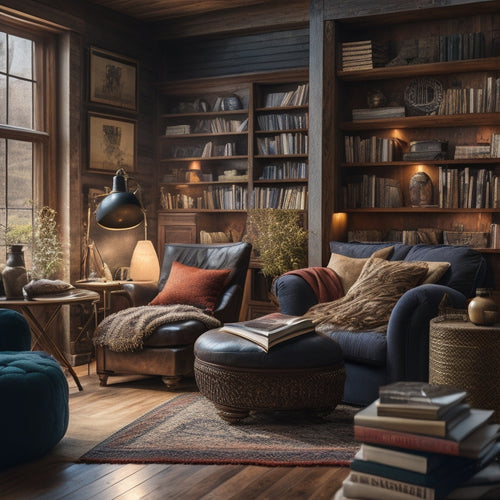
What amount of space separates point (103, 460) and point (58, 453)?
255 mm

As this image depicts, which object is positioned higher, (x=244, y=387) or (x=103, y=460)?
(x=244, y=387)

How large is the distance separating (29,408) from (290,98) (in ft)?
13.3

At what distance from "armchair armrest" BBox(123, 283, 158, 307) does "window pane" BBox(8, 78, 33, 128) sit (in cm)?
154

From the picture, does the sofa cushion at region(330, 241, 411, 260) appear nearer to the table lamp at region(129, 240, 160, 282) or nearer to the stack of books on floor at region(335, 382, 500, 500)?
the table lamp at region(129, 240, 160, 282)

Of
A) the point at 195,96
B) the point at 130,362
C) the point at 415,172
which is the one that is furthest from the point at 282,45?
the point at 130,362

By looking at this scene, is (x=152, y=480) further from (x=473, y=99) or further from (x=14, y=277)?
(x=473, y=99)

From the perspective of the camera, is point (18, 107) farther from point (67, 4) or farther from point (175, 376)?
point (175, 376)

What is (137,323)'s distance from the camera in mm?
4527

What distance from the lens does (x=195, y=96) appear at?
271 inches

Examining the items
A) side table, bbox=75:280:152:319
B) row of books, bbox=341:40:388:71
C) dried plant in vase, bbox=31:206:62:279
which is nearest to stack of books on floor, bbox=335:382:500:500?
side table, bbox=75:280:152:319

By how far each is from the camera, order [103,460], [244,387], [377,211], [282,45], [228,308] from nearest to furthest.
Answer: [103,460]
[244,387]
[228,308]
[377,211]
[282,45]

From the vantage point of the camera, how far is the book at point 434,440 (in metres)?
1.54

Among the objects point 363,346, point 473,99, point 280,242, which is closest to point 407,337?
point 363,346

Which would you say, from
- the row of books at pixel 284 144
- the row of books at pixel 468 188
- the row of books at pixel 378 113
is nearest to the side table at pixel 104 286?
the row of books at pixel 284 144
